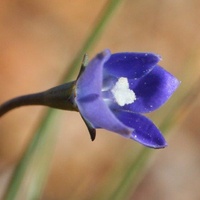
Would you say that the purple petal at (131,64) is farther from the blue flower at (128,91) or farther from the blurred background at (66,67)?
the blurred background at (66,67)

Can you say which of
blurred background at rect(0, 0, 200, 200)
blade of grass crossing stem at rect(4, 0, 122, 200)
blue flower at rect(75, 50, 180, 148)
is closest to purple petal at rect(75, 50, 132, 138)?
blue flower at rect(75, 50, 180, 148)

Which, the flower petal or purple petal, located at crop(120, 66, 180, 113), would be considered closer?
the flower petal

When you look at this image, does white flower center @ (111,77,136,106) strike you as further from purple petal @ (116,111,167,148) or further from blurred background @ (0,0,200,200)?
blurred background @ (0,0,200,200)

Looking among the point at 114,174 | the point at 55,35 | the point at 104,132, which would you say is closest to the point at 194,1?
the point at 55,35

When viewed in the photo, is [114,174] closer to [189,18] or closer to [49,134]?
[49,134]

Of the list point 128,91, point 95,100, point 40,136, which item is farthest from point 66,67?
point 95,100

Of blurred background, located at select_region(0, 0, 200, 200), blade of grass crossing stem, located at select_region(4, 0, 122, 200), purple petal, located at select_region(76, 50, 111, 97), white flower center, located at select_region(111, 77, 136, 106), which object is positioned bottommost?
blurred background, located at select_region(0, 0, 200, 200)

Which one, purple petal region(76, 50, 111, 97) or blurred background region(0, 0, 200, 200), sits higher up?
purple petal region(76, 50, 111, 97)

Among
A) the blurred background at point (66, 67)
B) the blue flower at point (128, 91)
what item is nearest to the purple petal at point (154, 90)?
the blue flower at point (128, 91)
